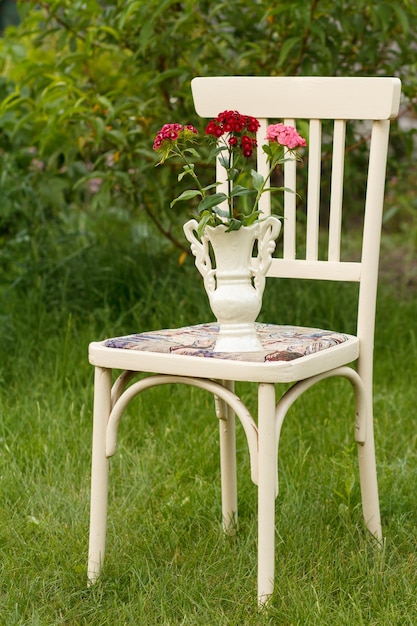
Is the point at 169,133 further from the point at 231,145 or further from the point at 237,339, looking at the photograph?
the point at 237,339

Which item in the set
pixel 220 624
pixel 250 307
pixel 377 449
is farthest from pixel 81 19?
pixel 220 624

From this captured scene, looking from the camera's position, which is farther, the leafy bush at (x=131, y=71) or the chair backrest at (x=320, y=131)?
the leafy bush at (x=131, y=71)

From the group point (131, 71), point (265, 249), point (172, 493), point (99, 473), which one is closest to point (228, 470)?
point (172, 493)

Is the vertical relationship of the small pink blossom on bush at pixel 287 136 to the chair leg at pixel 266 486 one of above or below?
above

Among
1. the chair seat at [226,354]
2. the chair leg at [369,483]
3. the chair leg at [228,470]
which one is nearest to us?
the chair seat at [226,354]

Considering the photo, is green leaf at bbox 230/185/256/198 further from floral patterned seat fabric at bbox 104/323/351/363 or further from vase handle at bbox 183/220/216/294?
floral patterned seat fabric at bbox 104/323/351/363

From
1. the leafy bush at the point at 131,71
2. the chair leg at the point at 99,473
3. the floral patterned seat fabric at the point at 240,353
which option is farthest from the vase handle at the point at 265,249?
the leafy bush at the point at 131,71

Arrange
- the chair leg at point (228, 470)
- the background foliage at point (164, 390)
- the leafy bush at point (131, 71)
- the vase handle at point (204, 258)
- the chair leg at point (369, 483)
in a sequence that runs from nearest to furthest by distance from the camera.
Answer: the vase handle at point (204, 258), the background foliage at point (164, 390), the chair leg at point (369, 483), the chair leg at point (228, 470), the leafy bush at point (131, 71)

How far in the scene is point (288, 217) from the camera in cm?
221

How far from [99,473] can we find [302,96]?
2.82 ft

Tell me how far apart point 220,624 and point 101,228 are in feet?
8.59

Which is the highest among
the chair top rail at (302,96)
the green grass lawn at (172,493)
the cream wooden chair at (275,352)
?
the chair top rail at (302,96)

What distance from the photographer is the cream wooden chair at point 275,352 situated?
6.14 feet

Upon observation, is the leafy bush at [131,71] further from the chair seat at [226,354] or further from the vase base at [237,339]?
the vase base at [237,339]
